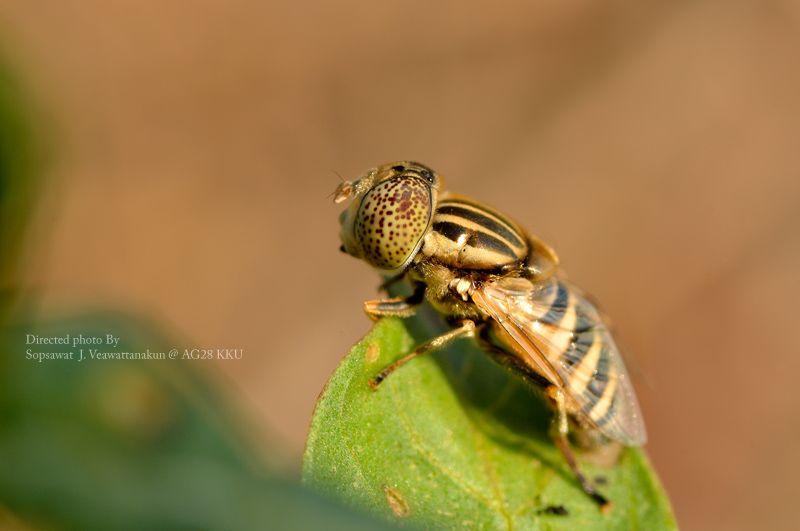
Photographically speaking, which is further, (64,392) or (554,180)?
(554,180)

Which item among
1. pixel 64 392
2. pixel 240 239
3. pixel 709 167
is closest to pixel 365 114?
pixel 240 239

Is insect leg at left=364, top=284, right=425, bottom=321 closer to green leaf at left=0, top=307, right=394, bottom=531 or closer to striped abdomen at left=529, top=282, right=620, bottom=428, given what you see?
striped abdomen at left=529, top=282, right=620, bottom=428

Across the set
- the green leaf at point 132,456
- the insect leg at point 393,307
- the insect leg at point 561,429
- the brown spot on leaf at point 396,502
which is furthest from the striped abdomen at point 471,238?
the green leaf at point 132,456

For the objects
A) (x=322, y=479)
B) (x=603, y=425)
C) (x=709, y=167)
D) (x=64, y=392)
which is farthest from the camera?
(x=709, y=167)

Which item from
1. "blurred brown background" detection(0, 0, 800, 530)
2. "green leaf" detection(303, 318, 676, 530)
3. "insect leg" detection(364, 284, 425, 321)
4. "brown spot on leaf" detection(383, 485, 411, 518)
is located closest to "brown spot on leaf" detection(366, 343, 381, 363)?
"green leaf" detection(303, 318, 676, 530)

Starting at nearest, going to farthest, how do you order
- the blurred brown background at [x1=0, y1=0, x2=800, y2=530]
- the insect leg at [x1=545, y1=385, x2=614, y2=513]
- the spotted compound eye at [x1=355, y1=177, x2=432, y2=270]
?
the insect leg at [x1=545, y1=385, x2=614, y2=513]
the spotted compound eye at [x1=355, y1=177, x2=432, y2=270]
the blurred brown background at [x1=0, y1=0, x2=800, y2=530]

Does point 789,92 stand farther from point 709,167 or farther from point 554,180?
point 554,180

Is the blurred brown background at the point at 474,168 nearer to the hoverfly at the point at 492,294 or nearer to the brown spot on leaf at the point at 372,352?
the hoverfly at the point at 492,294
